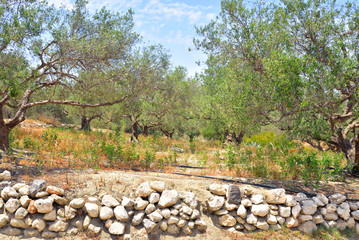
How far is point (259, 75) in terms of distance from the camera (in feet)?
27.7

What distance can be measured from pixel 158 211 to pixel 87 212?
5.32 feet

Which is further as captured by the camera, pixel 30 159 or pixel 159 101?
pixel 159 101

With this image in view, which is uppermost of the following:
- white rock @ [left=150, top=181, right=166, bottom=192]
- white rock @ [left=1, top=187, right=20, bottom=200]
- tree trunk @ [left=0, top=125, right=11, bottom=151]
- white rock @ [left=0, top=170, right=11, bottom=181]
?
tree trunk @ [left=0, top=125, right=11, bottom=151]

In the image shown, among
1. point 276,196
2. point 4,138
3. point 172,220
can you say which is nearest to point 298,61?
point 276,196

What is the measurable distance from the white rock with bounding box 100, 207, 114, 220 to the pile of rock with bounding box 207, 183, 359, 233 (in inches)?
92.5

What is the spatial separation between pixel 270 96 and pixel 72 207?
600cm

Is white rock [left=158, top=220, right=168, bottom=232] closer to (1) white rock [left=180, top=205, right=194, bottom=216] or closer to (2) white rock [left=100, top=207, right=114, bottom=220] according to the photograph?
(1) white rock [left=180, top=205, right=194, bottom=216]

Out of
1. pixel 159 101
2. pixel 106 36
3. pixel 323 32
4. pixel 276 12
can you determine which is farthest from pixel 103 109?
pixel 323 32

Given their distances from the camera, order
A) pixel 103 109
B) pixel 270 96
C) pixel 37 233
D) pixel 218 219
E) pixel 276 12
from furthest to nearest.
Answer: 1. pixel 103 109
2. pixel 276 12
3. pixel 270 96
4. pixel 218 219
5. pixel 37 233

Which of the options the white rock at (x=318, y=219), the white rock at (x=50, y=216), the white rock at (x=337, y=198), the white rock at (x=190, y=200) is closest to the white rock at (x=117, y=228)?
the white rock at (x=50, y=216)

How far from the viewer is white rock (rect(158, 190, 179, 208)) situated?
5824 millimetres

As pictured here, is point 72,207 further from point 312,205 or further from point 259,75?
point 259,75

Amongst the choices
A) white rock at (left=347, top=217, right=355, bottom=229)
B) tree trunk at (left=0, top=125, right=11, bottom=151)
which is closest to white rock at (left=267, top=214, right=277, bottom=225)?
white rock at (left=347, top=217, right=355, bottom=229)

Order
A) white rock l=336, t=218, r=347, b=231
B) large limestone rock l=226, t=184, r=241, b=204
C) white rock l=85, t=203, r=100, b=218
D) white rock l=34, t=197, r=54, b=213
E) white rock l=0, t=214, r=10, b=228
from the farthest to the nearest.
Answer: white rock l=336, t=218, r=347, b=231 → large limestone rock l=226, t=184, r=241, b=204 → white rock l=85, t=203, r=100, b=218 → white rock l=34, t=197, r=54, b=213 → white rock l=0, t=214, r=10, b=228
